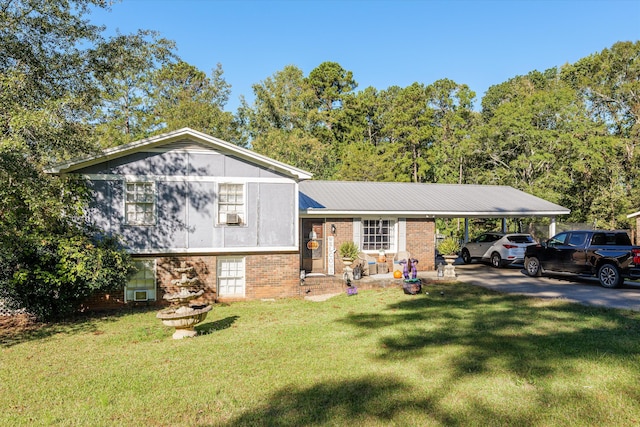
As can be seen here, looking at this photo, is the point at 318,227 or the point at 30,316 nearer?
the point at 30,316

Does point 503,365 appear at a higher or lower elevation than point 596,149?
lower

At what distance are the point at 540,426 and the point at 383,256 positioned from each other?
42.9ft

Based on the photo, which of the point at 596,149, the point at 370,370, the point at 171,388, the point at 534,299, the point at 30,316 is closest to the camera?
the point at 171,388

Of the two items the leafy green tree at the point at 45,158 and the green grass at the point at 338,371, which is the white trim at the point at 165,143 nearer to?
the leafy green tree at the point at 45,158

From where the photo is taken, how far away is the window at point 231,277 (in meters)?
14.1

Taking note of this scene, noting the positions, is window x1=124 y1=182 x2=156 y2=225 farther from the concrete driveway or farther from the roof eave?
the concrete driveway

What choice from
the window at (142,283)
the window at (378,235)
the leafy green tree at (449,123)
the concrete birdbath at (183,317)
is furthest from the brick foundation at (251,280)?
the leafy green tree at (449,123)

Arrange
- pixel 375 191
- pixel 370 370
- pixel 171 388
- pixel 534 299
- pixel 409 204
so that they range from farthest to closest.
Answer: pixel 375 191 → pixel 409 204 → pixel 534 299 → pixel 370 370 → pixel 171 388

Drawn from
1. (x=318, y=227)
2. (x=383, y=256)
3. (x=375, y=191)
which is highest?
(x=375, y=191)

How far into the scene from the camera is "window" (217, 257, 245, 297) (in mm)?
14102

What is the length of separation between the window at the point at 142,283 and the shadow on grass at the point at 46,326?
73cm

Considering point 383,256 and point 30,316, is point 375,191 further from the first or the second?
point 30,316

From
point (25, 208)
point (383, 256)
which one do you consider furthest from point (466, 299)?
point (25, 208)

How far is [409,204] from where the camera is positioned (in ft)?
62.1
